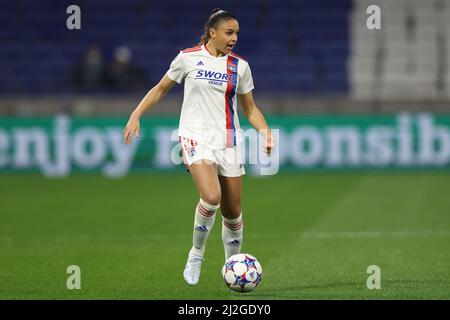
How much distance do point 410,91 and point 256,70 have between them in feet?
11.6

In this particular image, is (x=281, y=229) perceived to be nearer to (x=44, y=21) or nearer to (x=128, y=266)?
(x=128, y=266)

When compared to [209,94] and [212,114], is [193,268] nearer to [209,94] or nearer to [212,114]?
[212,114]

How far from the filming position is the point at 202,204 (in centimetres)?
824

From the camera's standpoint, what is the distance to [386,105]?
21.2 metres

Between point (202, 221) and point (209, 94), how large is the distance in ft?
3.42

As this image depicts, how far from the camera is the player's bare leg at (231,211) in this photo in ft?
27.3

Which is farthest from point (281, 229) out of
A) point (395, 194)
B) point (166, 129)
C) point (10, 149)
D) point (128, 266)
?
point (10, 149)

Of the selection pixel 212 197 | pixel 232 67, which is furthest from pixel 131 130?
pixel 232 67

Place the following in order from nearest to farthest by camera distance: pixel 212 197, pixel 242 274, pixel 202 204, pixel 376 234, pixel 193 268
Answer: pixel 242 274
pixel 212 197
pixel 202 204
pixel 193 268
pixel 376 234

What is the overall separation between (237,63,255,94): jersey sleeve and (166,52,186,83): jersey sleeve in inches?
18.7

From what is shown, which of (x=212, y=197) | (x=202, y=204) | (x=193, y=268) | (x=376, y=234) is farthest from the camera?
(x=376, y=234)

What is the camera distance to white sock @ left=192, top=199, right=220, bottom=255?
324 inches

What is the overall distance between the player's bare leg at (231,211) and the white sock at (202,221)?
14 centimetres

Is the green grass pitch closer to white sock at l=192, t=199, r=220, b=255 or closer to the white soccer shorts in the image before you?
white sock at l=192, t=199, r=220, b=255
